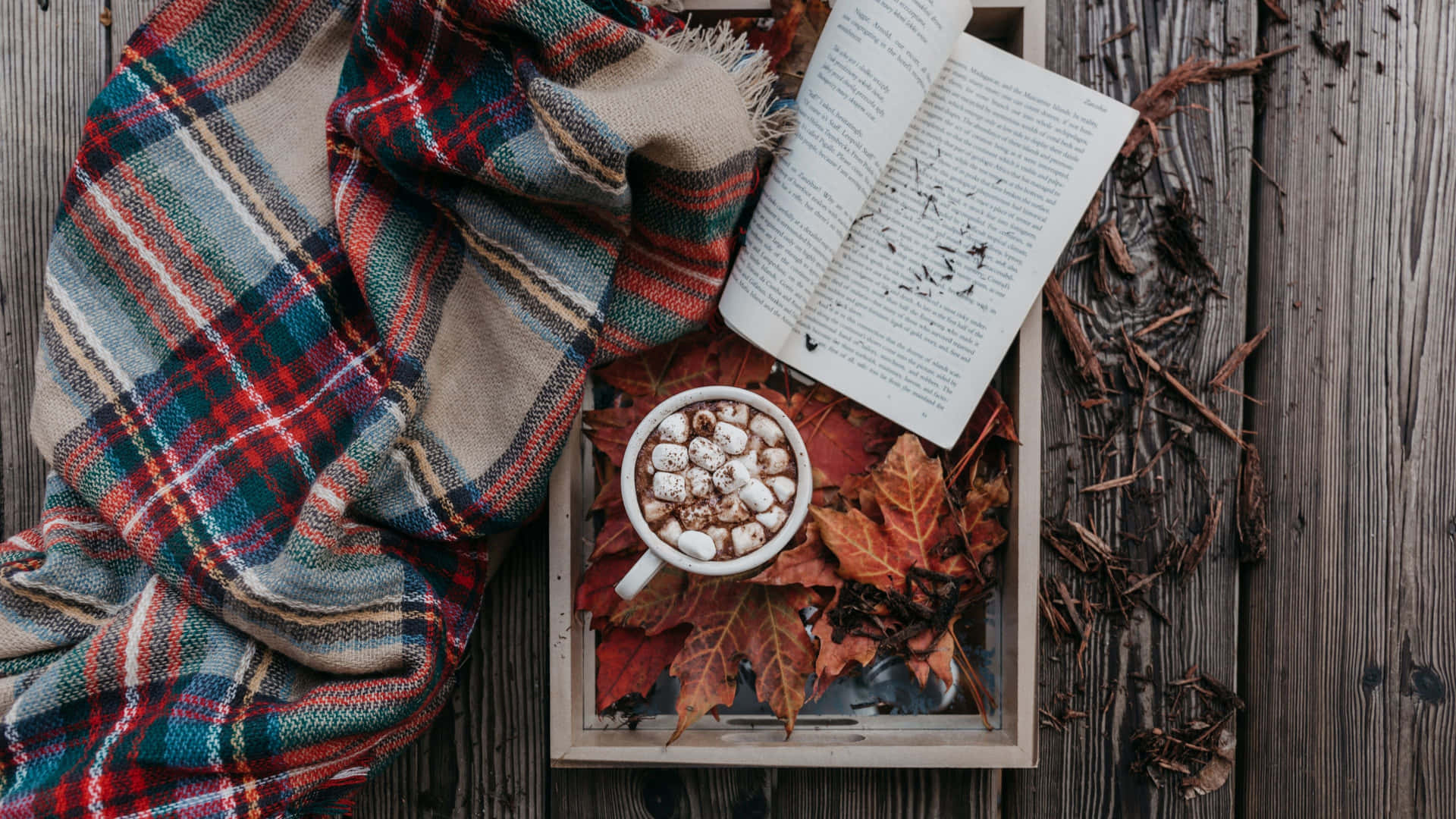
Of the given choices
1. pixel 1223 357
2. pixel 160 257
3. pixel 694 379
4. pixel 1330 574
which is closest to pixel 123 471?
pixel 160 257

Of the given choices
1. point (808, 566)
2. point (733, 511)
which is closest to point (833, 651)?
point (808, 566)

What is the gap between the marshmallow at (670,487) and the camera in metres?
0.68

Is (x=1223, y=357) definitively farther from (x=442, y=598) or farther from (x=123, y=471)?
(x=123, y=471)

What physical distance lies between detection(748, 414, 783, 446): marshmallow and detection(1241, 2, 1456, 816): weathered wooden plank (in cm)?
54

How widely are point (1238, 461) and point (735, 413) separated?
0.55 metres

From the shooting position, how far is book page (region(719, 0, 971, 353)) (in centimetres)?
73

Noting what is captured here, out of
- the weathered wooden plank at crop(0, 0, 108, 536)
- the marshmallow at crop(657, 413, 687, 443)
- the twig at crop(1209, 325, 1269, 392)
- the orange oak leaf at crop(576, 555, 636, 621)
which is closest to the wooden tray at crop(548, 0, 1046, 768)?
the orange oak leaf at crop(576, 555, 636, 621)

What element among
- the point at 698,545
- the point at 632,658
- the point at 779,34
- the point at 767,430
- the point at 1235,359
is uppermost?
the point at 779,34

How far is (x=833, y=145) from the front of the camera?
29.5 inches

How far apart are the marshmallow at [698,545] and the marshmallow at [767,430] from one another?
98mm

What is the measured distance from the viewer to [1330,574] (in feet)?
2.78

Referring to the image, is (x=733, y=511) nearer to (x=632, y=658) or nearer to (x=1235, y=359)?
(x=632, y=658)

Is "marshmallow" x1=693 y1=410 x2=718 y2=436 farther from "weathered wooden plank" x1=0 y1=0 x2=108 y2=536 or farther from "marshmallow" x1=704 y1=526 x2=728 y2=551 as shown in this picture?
"weathered wooden plank" x1=0 y1=0 x2=108 y2=536

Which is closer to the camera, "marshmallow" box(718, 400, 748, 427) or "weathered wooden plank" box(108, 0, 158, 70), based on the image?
"marshmallow" box(718, 400, 748, 427)
